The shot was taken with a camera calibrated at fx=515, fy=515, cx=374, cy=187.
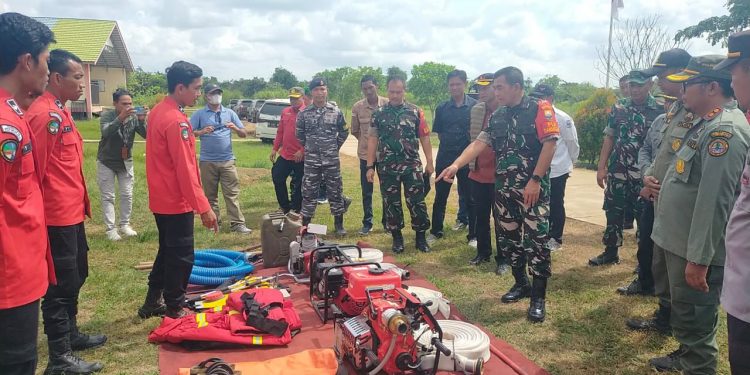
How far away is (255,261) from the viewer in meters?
5.87

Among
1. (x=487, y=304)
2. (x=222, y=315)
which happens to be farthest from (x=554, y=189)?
(x=222, y=315)

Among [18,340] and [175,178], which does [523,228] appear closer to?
[175,178]

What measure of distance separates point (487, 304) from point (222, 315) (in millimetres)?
2263

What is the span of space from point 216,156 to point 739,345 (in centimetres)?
624

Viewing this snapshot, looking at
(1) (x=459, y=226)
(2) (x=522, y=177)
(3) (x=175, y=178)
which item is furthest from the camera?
(1) (x=459, y=226)

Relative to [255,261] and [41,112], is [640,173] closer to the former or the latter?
[255,261]

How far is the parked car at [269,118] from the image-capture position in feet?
65.6

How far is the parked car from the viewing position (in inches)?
787

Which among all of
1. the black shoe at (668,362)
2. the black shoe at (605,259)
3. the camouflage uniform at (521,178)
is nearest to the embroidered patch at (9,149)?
the camouflage uniform at (521,178)

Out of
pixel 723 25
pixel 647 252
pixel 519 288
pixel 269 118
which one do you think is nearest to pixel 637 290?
pixel 647 252

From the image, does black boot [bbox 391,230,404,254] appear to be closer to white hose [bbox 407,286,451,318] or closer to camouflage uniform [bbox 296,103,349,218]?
camouflage uniform [bbox 296,103,349,218]

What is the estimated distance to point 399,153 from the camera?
597 centimetres

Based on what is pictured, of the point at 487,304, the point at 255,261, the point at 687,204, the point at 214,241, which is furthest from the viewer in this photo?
the point at 214,241

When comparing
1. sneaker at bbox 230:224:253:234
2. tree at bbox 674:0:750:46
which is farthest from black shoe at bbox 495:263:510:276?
tree at bbox 674:0:750:46
